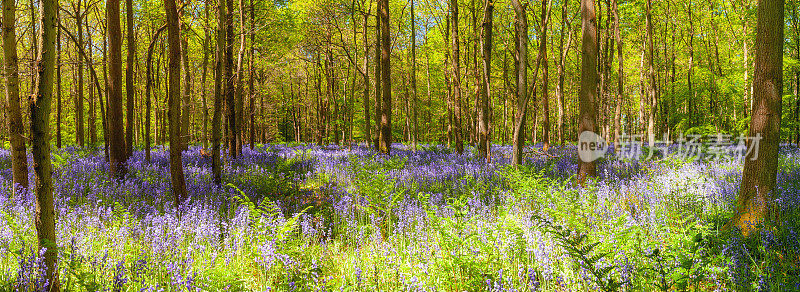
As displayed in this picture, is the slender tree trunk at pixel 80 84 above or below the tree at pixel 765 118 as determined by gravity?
above

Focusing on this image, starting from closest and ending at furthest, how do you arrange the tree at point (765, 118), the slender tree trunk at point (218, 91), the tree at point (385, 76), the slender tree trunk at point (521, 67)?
the tree at point (765, 118), the slender tree trunk at point (218, 91), the slender tree trunk at point (521, 67), the tree at point (385, 76)

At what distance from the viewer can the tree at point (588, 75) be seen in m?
7.27

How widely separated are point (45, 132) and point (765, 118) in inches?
260

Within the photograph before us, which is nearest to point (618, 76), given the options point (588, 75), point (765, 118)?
point (588, 75)

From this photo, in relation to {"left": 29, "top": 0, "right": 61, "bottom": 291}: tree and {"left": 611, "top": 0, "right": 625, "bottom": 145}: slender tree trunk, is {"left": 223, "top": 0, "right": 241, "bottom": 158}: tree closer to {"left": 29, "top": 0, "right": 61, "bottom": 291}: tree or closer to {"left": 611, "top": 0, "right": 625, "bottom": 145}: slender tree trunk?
{"left": 29, "top": 0, "right": 61, "bottom": 291}: tree

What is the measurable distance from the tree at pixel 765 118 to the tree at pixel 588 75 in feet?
9.29

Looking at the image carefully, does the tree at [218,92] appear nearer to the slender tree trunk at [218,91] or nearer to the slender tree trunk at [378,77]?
the slender tree trunk at [218,91]

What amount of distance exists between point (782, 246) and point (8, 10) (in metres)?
9.07

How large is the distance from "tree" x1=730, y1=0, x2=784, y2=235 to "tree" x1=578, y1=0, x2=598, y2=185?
2833 mm

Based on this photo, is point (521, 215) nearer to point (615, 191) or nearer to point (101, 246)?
point (615, 191)

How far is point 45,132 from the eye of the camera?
8.26 feet

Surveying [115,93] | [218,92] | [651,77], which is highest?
[651,77]

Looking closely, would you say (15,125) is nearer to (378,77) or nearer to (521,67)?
(521,67)

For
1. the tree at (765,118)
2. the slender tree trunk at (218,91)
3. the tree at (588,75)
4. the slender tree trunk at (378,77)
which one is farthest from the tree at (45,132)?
the slender tree trunk at (378,77)
